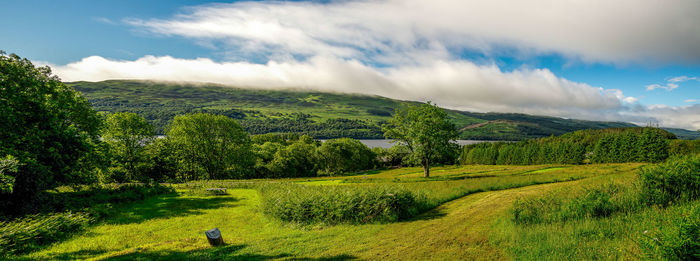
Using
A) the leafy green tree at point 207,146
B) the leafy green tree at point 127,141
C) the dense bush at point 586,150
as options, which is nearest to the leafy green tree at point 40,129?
the leafy green tree at point 127,141

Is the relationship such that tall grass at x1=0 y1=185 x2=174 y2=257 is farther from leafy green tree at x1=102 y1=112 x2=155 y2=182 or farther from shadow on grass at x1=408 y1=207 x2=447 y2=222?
leafy green tree at x1=102 y1=112 x2=155 y2=182

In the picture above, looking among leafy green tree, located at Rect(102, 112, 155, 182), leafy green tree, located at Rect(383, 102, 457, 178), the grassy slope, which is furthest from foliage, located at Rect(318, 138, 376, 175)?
the grassy slope

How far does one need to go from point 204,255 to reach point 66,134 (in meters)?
18.3

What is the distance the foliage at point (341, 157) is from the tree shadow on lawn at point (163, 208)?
59832mm

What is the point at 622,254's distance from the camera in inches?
241

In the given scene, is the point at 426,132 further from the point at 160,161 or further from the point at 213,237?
the point at 160,161

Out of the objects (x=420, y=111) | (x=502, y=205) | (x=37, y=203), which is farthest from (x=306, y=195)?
(x=420, y=111)

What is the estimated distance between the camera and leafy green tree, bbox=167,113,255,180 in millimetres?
48312

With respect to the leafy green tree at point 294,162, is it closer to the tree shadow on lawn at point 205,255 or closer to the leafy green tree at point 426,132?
the leafy green tree at point 426,132

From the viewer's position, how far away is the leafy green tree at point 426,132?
38.6 meters

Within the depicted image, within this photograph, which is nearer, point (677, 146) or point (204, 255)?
point (204, 255)

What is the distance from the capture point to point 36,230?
40.4ft

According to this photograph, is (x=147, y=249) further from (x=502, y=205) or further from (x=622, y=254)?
(x=502, y=205)

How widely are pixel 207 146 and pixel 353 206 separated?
143 ft
